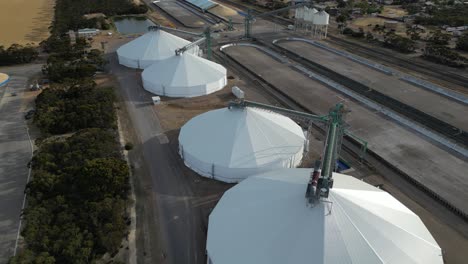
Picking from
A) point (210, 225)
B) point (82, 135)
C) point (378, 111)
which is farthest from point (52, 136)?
point (378, 111)

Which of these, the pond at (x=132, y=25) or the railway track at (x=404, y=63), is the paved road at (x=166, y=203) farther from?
the pond at (x=132, y=25)

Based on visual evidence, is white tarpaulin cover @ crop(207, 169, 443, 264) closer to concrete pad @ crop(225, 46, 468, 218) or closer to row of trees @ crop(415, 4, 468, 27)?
concrete pad @ crop(225, 46, 468, 218)

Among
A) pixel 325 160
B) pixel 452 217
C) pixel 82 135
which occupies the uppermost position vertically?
pixel 325 160

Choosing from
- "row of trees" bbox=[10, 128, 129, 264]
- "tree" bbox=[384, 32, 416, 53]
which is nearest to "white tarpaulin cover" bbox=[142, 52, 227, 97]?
"row of trees" bbox=[10, 128, 129, 264]

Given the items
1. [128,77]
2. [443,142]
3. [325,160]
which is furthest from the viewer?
[128,77]

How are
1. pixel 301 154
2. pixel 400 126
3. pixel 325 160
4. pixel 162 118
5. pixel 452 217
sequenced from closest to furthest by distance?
pixel 325 160 < pixel 452 217 < pixel 301 154 < pixel 400 126 < pixel 162 118

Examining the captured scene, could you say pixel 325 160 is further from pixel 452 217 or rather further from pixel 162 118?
pixel 162 118

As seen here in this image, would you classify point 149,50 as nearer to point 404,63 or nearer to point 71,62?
point 71,62
